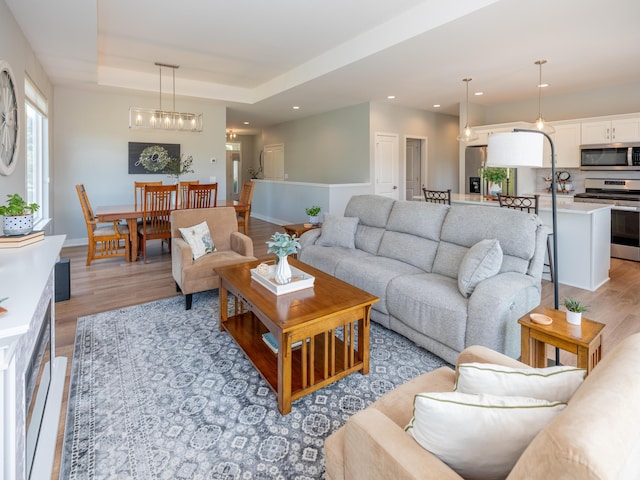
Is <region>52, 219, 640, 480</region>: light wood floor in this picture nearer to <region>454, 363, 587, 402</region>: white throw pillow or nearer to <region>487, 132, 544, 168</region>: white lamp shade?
<region>487, 132, 544, 168</region>: white lamp shade

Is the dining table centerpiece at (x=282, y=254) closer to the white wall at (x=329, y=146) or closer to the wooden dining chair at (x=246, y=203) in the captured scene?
the wooden dining chair at (x=246, y=203)

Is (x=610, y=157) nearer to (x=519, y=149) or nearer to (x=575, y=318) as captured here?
(x=519, y=149)

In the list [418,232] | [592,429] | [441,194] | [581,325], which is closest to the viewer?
[592,429]

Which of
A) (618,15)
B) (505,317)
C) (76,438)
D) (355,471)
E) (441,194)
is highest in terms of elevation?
(618,15)

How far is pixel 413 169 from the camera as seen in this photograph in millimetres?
8602

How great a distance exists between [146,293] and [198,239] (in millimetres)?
891

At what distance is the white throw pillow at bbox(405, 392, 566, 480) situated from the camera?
2.87ft

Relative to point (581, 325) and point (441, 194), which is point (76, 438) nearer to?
point (581, 325)

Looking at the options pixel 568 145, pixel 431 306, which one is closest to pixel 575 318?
pixel 431 306

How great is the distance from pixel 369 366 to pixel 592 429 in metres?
1.89

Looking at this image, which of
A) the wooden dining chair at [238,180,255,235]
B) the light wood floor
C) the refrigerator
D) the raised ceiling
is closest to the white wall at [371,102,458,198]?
the raised ceiling

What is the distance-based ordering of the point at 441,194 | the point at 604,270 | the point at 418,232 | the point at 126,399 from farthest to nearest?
the point at 441,194
the point at 604,270
the point at 418,232
the point at 126,399

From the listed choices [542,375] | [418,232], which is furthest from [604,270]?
[542,375]

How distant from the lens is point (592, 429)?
2.09ft
